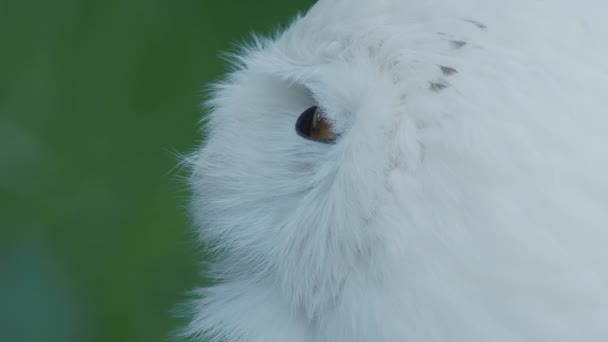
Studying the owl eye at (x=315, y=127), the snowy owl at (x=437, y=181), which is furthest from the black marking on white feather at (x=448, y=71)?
the owl eye at (x=315, y=127)

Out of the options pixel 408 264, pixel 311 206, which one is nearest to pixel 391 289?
pixel 408 264

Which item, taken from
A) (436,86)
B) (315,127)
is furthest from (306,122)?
(436,86)

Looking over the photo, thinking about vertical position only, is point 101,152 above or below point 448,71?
below

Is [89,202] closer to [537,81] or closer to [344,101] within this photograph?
[344,101]

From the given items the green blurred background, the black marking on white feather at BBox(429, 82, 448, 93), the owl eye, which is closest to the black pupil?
the owl eye

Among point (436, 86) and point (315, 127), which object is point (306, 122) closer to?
point (315, 127)
